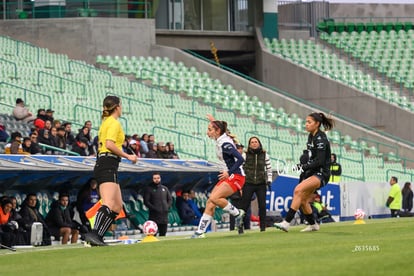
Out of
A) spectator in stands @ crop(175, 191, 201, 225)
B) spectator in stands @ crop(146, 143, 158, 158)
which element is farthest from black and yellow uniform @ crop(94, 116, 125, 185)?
spectator in stands @ crop(146, 143, 158, 158)

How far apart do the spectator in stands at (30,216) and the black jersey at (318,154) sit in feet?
21.3

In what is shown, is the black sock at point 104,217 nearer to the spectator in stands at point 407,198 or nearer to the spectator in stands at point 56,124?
the spectator in stands at point 56,124

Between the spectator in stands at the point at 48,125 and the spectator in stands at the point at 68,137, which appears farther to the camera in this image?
the spectator in stands at the point at 68,137

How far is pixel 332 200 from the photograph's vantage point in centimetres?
3453

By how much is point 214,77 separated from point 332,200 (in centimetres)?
1360

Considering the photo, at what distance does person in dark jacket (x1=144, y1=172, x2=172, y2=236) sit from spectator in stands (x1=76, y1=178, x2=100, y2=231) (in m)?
2.44

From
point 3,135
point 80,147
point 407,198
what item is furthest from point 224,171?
point 407,198

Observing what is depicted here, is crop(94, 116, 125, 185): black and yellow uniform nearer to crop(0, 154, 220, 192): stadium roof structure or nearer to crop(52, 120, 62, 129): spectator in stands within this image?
crop(0, 154, 220, 192): stadium roof structure

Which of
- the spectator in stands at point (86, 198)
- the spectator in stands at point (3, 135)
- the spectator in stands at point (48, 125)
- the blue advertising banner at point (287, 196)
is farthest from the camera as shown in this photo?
the blue advertising banner at point (287, 196)

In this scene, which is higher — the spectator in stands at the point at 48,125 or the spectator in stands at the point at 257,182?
the spectator in stands at the point at 48,125

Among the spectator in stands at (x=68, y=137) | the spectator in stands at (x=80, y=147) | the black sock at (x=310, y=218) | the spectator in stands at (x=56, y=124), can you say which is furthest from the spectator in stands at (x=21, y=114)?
the black sock at (x=310, y=218)

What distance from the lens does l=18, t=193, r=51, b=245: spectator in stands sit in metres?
23.0

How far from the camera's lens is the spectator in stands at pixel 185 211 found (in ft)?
98.6

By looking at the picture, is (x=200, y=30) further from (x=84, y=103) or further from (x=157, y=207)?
(x=157, y=207)
